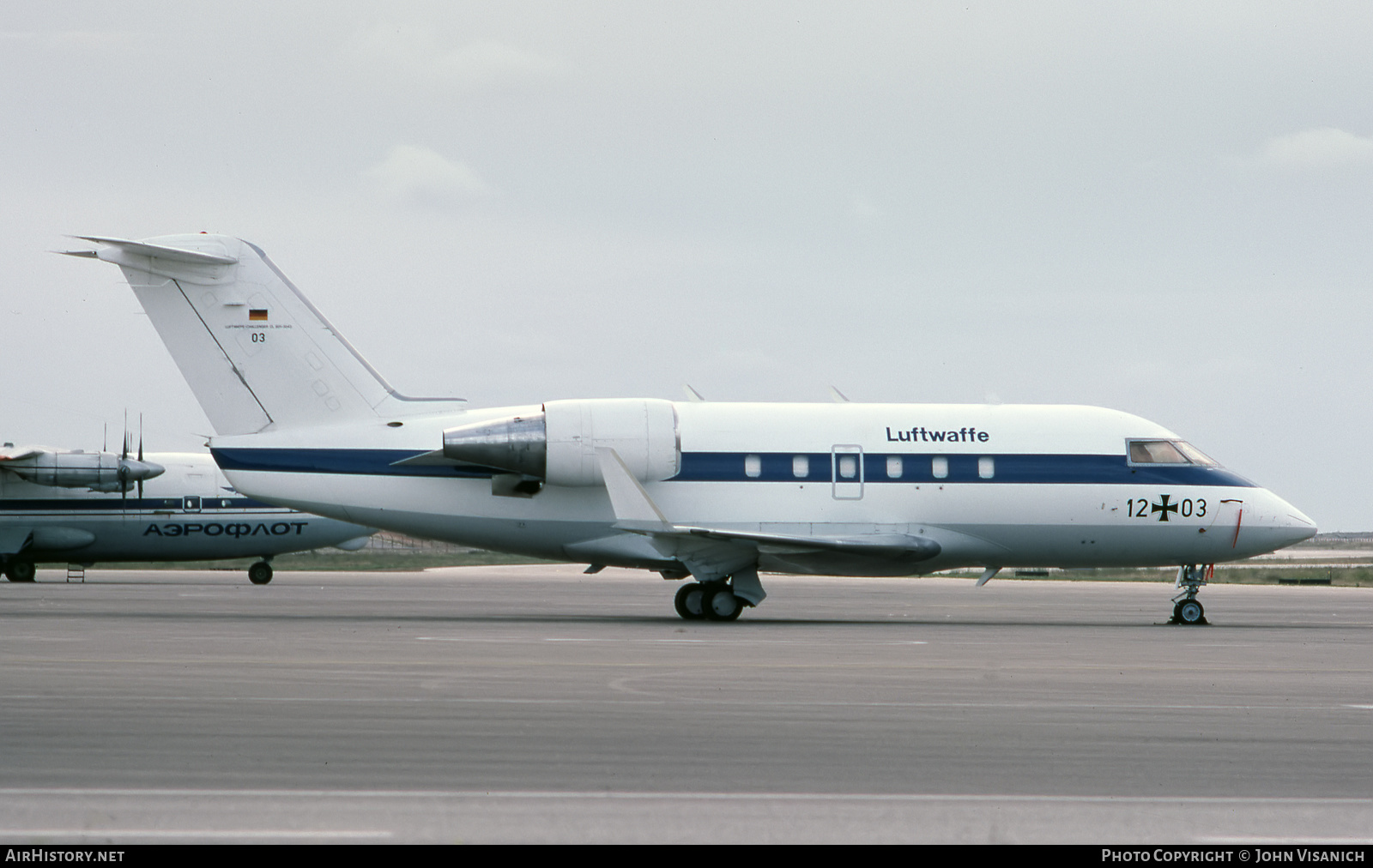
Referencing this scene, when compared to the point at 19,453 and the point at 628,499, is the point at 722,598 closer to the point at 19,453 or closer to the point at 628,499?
the point at 628,499

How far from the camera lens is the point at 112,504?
4381cm

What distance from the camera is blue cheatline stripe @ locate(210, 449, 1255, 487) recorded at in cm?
2423

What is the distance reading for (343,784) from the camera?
7785 millimetres

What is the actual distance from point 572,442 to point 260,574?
24.7m

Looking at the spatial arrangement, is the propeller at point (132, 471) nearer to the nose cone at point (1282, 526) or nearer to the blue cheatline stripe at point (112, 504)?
the blue cheatline stripe at point (112, 504)

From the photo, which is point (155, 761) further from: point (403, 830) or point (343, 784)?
point (403, 830)

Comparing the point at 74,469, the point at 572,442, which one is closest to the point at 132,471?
the point at 74,469

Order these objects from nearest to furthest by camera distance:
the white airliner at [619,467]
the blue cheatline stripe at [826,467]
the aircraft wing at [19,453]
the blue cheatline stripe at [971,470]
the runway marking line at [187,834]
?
the runway marking line at [187,834] → the white airliner at [619,467] → the blue cheatline stripe at [826,467] → the blue cheatline stripe at [971,470] → the aircraft wing at [19,453]

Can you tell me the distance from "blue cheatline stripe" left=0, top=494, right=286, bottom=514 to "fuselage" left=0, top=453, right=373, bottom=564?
0.03 metres

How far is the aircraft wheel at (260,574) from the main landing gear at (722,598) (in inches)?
969

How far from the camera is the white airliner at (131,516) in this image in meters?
42.6

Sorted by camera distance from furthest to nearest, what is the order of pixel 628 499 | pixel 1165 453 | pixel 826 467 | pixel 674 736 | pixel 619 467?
1. pixel 1165 453
2. pixel 826 467
3. pixel 619 467
4. pixel 628 499
5. pixel 674 736

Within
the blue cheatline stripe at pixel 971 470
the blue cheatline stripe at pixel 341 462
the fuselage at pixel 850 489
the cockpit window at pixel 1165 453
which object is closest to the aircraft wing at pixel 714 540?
the fuselage at pixel 850 489

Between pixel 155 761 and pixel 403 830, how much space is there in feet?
8.80
